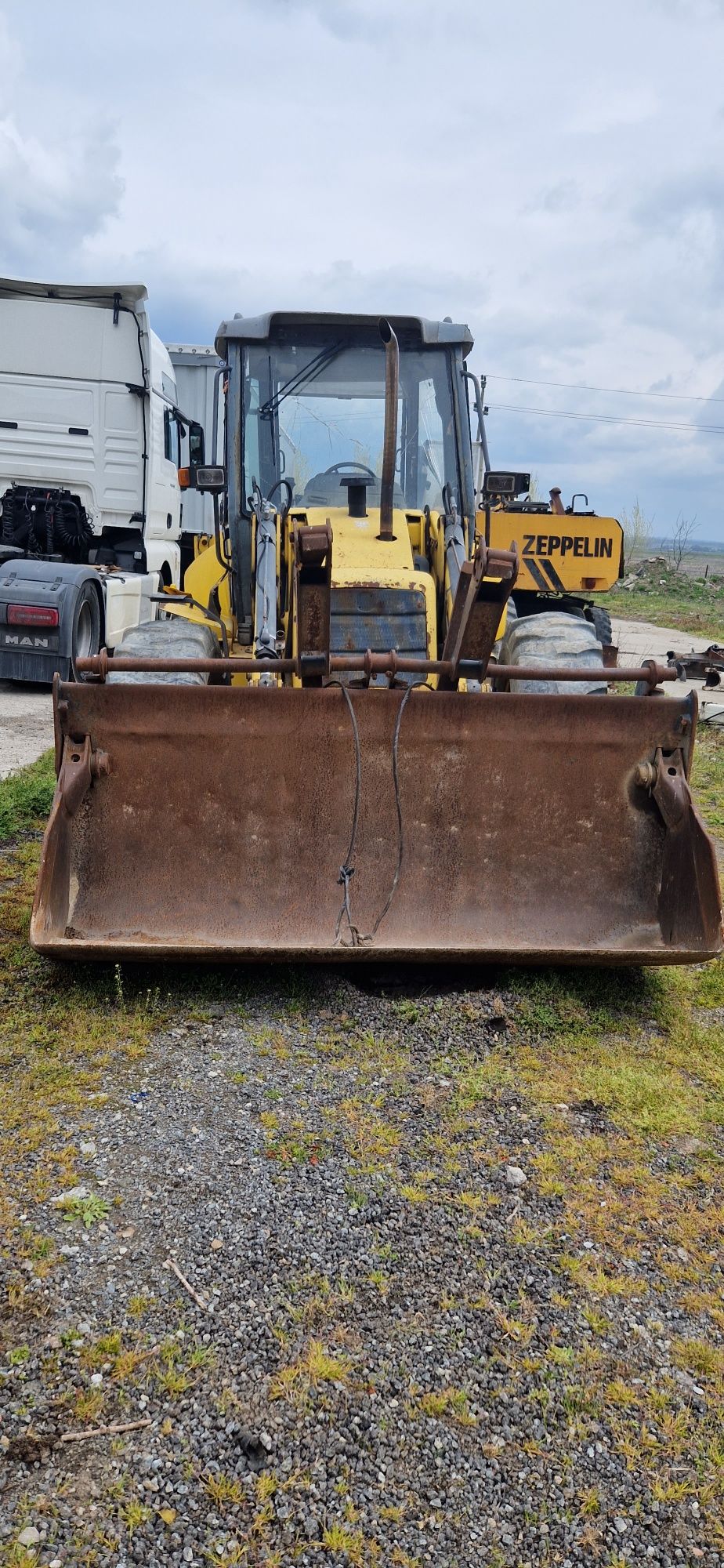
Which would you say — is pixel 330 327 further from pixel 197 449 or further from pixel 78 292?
pixel 78 292

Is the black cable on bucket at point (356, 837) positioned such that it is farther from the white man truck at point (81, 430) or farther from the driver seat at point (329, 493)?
the white man truck at point (81, 430)

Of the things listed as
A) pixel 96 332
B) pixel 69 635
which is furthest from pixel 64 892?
pixel 96 332

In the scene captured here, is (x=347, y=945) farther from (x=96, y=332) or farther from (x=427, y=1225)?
(x=96, y=332)

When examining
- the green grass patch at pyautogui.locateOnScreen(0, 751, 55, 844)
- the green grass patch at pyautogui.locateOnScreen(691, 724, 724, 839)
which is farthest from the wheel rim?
the green grass patch at pyautogui.locateOnScreen(691, 724, 724, 839)

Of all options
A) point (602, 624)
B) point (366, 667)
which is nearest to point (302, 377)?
point (366, 667)

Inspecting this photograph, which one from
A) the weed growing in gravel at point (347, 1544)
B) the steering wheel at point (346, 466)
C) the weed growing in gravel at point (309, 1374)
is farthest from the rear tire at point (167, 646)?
the weed growing in gravel at point (347, 1544)

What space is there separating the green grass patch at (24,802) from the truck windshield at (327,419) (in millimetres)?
2029

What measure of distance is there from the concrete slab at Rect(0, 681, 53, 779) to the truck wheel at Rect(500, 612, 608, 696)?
2816 millimetres

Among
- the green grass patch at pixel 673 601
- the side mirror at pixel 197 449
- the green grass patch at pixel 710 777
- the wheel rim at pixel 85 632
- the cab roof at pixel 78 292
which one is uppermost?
the cab roof at pixel 78 292

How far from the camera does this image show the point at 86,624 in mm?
9383

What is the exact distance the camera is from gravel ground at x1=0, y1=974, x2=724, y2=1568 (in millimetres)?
1826

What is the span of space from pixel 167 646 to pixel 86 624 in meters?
4.79

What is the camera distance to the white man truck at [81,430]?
31.5 feet

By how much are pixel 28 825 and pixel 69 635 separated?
3.34m
